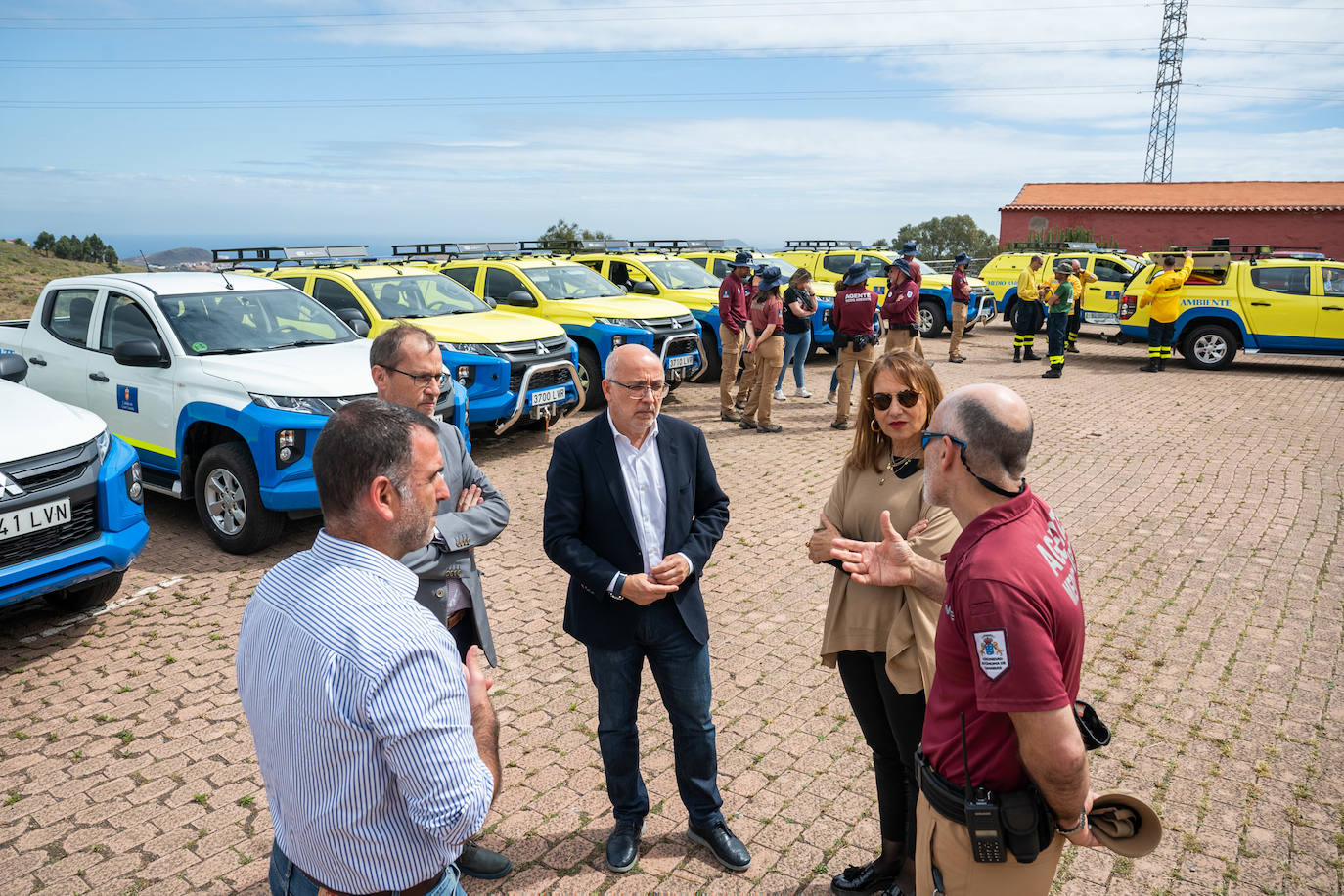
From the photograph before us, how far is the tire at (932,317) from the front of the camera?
60.7ft

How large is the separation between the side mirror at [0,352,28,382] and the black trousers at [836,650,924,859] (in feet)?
18.4

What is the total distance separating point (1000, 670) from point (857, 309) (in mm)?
8773

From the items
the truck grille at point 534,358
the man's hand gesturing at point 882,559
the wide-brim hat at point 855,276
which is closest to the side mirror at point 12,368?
the truck grille at point 534,358

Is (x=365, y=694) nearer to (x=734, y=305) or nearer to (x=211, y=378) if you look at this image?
(x=211, y=378)

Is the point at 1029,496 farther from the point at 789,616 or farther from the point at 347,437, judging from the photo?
the point at 789,616

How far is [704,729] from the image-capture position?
10.8ft

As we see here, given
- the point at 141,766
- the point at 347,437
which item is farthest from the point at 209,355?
the point at 347,437

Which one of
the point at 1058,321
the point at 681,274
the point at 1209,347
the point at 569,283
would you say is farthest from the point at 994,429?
the point at 1209,347

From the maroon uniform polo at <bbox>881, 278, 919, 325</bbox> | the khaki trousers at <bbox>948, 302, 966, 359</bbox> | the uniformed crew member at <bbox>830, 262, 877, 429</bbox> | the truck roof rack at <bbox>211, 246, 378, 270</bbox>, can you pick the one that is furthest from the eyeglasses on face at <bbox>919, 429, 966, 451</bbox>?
the khaki trousers at <bbox>948, 302, 966, 359</bbox>

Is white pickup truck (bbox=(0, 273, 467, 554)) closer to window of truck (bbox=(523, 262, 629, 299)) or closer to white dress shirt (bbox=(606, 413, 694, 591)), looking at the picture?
white dress shirt (bbox=(606, 413, 694, 591))

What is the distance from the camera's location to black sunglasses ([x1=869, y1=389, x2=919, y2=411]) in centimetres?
311

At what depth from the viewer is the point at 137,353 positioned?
6.42m

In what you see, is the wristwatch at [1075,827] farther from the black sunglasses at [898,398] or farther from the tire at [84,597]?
the tire at [84,597]

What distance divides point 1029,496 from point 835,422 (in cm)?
888
